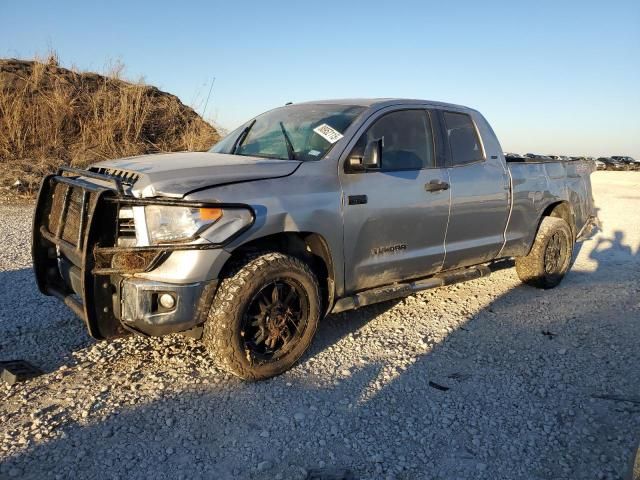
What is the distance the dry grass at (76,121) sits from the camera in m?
12.1

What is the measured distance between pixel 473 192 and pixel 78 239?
11.2 feet

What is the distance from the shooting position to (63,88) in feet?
45.2

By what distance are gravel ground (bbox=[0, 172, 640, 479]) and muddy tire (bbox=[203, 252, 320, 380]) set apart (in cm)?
18

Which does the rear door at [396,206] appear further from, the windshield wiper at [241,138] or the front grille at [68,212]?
the front grille at [68,212]

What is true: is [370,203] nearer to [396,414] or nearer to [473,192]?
[473,192]

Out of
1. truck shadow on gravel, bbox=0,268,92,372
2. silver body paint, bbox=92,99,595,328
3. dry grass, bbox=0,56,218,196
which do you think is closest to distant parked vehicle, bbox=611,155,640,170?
dry grass, bbox=0,56,218,196

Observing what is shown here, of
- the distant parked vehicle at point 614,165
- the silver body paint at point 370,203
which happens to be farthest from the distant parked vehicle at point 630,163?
the silver body paint at point 370,203

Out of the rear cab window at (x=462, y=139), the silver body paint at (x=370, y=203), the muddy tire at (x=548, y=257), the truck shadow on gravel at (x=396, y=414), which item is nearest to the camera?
the truck shadow on gravel at (x=396, y=414)

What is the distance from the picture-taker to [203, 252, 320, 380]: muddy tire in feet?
11.3

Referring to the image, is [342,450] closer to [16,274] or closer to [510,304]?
[510,304]

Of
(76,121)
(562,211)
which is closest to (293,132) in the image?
(562,211)

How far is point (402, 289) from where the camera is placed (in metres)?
4.59

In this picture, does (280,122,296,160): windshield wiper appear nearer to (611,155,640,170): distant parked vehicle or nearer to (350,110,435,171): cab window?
(350,110,435,171): cab window

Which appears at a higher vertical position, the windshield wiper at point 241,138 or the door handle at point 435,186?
the windshield wiper at point 241,138
